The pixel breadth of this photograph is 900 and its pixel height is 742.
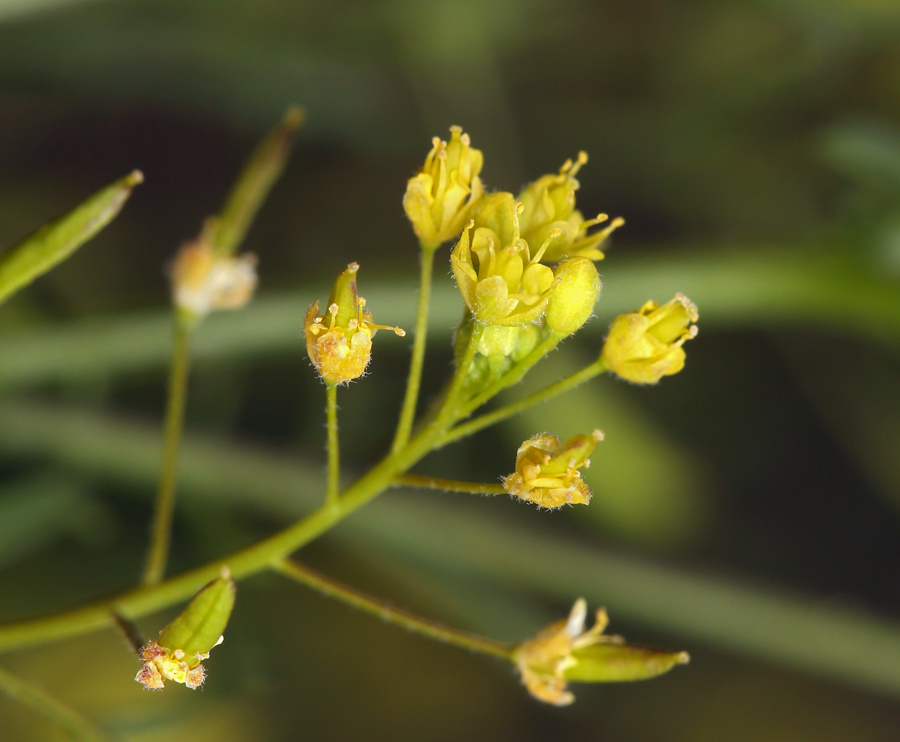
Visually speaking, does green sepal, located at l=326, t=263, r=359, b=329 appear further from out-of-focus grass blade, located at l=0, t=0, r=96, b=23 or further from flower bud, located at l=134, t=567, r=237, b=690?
out-of-focus grass blade, located at l=0, t=0, r=96, b=23

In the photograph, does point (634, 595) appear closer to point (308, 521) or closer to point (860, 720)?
point (860, 720)

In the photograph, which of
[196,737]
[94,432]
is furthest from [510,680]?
[94,432]

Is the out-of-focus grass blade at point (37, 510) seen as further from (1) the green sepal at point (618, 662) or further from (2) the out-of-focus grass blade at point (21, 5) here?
(1) the green sepal at point (618, 662)

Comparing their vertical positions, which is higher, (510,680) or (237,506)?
(237,506)

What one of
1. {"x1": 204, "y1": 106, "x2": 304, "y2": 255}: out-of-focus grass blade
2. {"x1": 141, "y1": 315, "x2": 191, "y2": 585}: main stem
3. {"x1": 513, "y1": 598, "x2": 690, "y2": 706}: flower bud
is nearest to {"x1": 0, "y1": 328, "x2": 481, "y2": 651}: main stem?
{"x1": 141, "y1": 315, "x2": 191, "y2": 585}: main stem

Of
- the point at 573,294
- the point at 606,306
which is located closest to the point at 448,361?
the point at 606,306

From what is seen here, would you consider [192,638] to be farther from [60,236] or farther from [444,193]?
[444,193]

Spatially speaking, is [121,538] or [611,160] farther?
[611,160]
